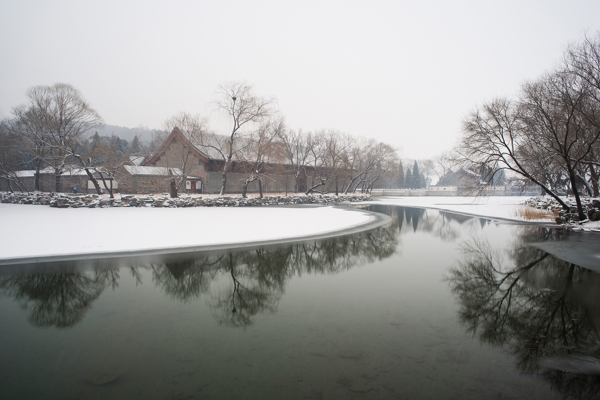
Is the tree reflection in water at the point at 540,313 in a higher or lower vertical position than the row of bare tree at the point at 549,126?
lower

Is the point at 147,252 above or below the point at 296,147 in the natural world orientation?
below

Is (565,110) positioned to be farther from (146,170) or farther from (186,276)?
(146,170)

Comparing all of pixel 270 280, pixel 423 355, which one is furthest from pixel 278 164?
pixel 423 355

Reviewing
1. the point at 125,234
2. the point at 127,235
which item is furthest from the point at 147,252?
the point at 125,234

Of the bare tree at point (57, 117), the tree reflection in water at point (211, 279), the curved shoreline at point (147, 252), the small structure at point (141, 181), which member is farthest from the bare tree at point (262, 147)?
the tree reflection in water at point (211, 279)

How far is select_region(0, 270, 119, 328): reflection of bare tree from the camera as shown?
5.67 metres

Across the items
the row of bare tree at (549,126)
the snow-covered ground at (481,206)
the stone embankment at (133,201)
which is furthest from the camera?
the stone embankment at (133,201)

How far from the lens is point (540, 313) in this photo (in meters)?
5.80

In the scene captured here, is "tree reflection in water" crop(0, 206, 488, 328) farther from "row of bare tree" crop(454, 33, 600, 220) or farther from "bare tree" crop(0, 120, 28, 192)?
"bare tree" crop(0, 120, 28, 192)

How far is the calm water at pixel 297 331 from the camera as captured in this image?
3.69 meters

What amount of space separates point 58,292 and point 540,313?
369 inches

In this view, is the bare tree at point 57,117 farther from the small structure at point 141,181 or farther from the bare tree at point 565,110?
the bare tree at point 565,110

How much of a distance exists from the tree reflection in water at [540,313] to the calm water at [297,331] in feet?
0.10

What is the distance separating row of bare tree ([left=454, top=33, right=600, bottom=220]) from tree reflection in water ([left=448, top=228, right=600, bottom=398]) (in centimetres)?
1282
